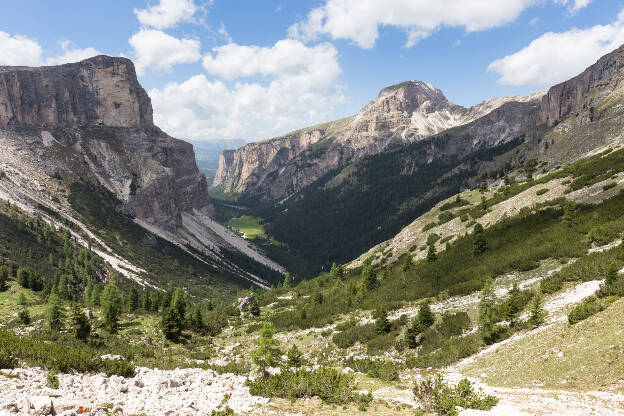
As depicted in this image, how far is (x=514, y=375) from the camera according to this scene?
2067 centimetres

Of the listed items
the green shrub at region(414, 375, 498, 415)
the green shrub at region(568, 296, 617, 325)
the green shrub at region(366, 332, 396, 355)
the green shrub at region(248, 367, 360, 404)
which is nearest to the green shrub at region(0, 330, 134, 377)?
the green shrub at region(248, 367, 360, 404)

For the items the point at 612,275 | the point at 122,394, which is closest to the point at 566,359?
the point at 612,275

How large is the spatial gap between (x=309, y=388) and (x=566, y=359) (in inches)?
640

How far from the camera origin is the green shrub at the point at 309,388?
20438 mm

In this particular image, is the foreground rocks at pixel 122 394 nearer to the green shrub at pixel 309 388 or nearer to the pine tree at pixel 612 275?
the green shrub at pixel 309 388

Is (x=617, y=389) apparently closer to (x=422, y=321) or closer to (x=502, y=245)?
(x=422, y=321)

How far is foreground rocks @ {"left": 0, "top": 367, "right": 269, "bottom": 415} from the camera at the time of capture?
580 inches

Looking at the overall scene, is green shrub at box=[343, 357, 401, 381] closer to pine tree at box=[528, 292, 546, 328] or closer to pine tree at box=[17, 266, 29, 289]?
pine tree at box=[528, 292, 546, 328]

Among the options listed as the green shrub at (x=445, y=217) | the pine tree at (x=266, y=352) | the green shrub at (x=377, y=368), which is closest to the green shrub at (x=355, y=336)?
the green shrub at (x=377, y=368)

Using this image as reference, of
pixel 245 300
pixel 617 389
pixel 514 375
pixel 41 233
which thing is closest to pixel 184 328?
pixel 245 300

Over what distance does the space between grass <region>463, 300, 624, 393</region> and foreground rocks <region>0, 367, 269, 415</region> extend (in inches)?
641

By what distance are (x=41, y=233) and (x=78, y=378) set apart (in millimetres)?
155330

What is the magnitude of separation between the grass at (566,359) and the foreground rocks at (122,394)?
1629cm

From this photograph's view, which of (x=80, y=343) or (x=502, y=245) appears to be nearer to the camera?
(x=80, y=343)
